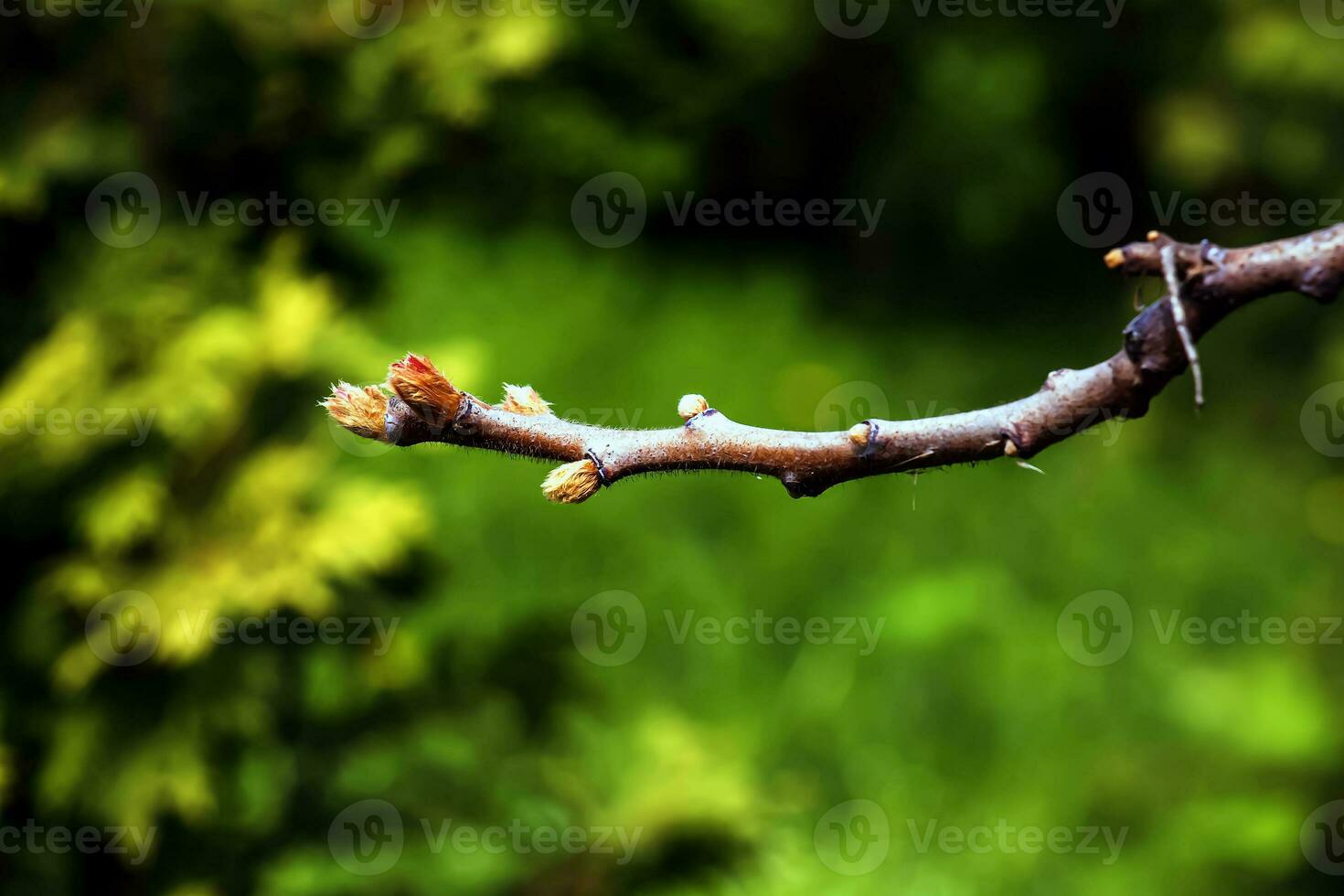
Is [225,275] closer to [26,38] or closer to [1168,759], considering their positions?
[26,38]

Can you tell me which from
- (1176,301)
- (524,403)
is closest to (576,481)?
(524,403)

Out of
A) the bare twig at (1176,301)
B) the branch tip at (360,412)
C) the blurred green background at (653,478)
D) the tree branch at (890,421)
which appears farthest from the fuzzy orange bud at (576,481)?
the blurred green background at (653,478)

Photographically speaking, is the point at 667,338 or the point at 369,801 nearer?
the point at 369,801

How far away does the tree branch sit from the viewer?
0.80m

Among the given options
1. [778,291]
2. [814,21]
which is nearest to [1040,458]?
[778,291]

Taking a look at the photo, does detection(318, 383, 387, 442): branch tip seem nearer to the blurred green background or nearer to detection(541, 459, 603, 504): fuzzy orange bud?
detection(541, 459, 603, 504): fuzzy orange bud

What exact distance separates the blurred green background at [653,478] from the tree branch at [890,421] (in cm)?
160

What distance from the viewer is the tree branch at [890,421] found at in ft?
2.63

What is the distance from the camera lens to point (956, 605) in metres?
4.43

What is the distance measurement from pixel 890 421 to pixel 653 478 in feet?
13.0

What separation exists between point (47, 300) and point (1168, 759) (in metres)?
3.65

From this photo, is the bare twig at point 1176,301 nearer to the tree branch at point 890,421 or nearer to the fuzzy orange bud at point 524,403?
the tree branch at point 890,421

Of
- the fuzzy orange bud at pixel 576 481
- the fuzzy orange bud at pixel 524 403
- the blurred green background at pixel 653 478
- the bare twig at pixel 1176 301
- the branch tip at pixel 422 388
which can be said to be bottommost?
the fuzzy orange bud at pixel 576 481

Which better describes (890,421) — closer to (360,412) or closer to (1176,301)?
(1176,301)
